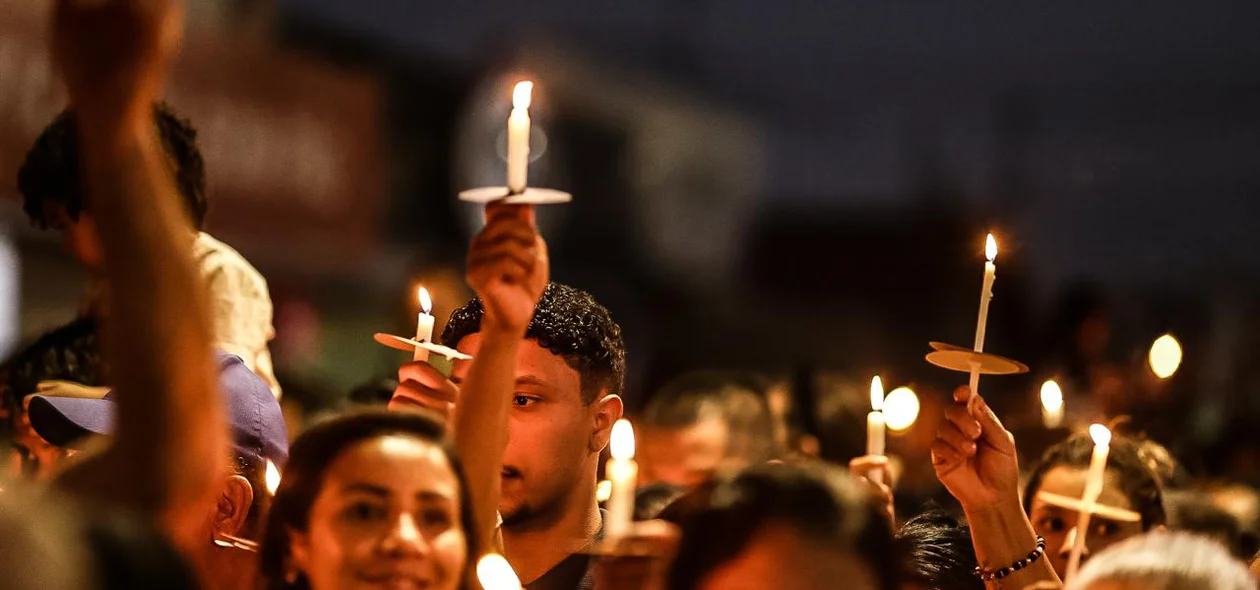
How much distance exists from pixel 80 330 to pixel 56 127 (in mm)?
499

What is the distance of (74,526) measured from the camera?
5.23 feet

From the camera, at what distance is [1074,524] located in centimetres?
455

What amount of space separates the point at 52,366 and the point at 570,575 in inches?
54.6

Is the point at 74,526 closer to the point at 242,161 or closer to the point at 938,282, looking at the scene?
the point at 242,161

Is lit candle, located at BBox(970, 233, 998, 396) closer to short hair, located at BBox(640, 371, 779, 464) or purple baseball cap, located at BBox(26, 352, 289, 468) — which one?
purple baseball cap, located at BBox(26, 352, 289, 468)

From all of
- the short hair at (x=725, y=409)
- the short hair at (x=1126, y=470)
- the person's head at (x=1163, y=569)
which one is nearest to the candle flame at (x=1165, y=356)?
the short hair at (x=1126, y=470)

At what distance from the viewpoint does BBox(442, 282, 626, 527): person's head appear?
401 centimetres

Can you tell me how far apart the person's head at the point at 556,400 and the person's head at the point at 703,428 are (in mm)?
2201

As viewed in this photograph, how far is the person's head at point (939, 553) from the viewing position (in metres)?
4.00

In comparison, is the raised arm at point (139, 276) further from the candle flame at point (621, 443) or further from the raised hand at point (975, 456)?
the raised hand at point (975, 456)

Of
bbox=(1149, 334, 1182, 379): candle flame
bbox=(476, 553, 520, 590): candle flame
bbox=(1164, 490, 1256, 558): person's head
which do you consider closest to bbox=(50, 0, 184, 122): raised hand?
bbox=(476, 553, 520, 590): candle flame

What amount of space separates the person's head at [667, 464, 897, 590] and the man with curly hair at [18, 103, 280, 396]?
182 centimetres

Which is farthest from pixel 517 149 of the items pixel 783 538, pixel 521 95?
pixel 783 538

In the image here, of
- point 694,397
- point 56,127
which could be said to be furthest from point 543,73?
point 56,127
